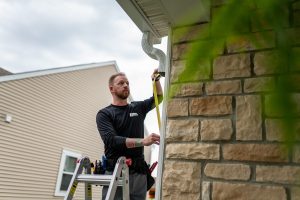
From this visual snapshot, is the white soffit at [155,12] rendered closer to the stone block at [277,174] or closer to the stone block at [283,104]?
the stone block at [277,174]

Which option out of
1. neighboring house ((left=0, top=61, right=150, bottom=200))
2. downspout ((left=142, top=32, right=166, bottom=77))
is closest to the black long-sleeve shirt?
downspout ((left=142, top=32, right=166, bottom=77))

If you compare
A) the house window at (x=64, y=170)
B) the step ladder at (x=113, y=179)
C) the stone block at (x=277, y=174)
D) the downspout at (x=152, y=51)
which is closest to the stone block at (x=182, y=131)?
the stone block at (x=277, y=174)

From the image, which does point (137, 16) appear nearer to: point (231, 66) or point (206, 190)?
point (231, 66)

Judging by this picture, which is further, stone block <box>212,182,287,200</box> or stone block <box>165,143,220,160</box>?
stone block <box>165,143,220,160</box>

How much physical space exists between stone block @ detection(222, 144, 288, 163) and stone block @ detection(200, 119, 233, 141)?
6 centimetres

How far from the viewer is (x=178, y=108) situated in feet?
6.47

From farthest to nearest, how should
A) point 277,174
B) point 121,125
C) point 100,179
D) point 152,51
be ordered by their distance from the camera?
point 121,125
point 100,179
point 152,51
point 277,174

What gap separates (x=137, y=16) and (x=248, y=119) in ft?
3.35

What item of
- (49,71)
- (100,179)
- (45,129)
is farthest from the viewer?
(49,71)

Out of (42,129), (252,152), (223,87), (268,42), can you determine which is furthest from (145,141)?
(42,129)

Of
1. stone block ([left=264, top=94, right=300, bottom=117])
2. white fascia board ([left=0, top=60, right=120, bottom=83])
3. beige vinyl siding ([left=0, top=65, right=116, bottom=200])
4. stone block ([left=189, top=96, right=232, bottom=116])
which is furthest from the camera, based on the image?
white fascia board ([left=0, top=60, right=120, bottom=83])

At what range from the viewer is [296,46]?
38cm

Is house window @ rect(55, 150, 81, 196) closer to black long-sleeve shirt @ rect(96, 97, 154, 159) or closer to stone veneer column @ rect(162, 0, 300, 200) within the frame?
black long-sleeve shirt @ rect(96, 97, 154, 159)

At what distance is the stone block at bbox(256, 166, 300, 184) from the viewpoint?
1.60m
